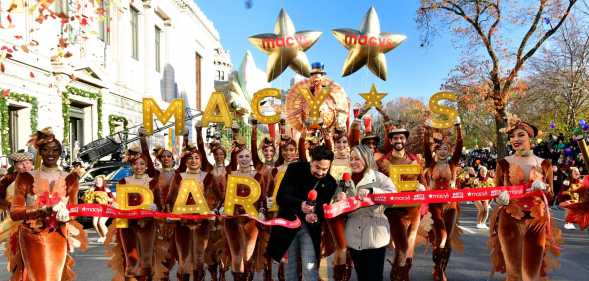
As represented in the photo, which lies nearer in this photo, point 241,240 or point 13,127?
point 241,240

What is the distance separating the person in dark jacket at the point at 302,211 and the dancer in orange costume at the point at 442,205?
8.52ft

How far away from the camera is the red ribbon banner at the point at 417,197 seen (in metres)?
4.41

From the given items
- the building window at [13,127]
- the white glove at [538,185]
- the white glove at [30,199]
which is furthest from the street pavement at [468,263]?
the building window at [13,127]

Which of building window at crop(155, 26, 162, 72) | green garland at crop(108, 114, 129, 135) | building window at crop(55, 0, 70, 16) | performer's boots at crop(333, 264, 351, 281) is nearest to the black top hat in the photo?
performer's boots at crop(333, 264, 351, 281)

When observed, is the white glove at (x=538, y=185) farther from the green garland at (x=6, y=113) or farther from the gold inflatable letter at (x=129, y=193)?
the green garland at (x=6, y=113)

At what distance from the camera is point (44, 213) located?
4.90m

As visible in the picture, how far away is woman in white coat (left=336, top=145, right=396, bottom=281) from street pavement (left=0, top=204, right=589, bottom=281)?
2.37 m

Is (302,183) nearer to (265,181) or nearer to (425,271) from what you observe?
(265,181)

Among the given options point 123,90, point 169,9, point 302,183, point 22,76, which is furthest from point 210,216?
point 169,9

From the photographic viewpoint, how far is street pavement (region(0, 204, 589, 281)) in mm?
6938

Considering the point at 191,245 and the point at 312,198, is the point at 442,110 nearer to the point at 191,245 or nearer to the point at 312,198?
the point at 312,198

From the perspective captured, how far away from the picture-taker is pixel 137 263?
5797mm

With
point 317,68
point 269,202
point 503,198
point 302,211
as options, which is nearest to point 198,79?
point 317,68

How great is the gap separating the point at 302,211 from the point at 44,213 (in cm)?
263
